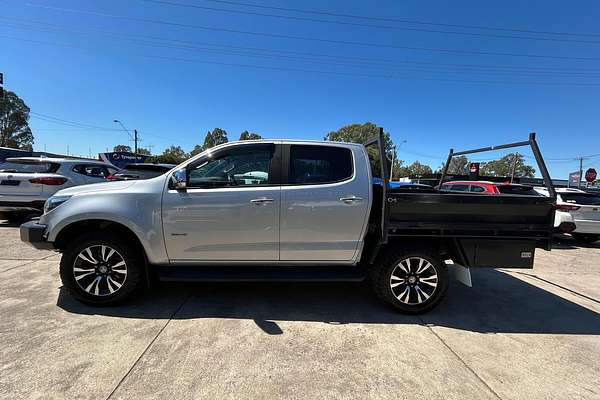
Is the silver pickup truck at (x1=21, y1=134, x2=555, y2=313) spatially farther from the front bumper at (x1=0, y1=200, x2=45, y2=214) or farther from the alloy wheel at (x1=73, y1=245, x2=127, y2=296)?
the front bumper at (x1=0, y1=200, x2=45, y2=214)

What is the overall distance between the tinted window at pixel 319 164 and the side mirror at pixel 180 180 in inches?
45.4

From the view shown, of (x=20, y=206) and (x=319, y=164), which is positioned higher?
(x=319, y=164)

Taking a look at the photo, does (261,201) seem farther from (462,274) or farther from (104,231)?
(462,274)

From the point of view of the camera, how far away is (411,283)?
3861 millimetres

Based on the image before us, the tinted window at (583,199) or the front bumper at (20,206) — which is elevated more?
the tinted window at (583,199)

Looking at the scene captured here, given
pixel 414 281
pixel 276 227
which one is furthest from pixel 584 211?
pixel 276 227

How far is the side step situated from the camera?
371 cm

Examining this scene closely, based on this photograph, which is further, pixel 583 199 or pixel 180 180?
pixel 583 199

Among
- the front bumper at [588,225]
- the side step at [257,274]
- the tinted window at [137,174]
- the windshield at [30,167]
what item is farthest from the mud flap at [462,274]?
the windshield at [30,167]

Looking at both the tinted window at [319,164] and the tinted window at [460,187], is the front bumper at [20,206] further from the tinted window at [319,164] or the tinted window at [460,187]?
the tinted window at [460,187]

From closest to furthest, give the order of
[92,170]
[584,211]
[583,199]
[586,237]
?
[584,211] → [583,199] → [92,170] → [586,237]

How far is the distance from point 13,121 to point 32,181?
8709 centimetres

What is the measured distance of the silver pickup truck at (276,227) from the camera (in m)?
3.67

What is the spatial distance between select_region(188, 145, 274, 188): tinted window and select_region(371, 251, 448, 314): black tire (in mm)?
1678
